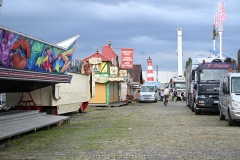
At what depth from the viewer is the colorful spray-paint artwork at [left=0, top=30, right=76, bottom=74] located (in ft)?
40.4

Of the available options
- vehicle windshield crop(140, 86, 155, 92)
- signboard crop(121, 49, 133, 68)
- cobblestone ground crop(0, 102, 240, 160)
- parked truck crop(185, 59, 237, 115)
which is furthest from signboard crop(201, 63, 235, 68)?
vehicle windshield crop(140, 86, 155, 92)

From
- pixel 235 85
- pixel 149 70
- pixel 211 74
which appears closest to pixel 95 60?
pixel 211 74

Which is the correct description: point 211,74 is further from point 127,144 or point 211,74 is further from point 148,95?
point 148,95

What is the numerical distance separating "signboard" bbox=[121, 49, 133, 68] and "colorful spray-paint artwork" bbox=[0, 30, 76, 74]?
2528 centimetres

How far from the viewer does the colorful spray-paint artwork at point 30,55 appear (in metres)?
12.3

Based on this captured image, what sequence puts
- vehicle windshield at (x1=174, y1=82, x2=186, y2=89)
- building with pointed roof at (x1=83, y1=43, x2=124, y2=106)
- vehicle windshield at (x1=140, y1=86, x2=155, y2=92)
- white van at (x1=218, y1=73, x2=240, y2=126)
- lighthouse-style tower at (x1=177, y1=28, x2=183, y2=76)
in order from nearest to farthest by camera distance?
1. white van at (x1=218, y1=73, x2=240, y2=126)
2. building with pointed roof at (x1=83, y1=43, x2=124, y2=106)
3. vehicle windshield at (x1=140, y1=86, x2=155, y2=92)
4. vehicle windshield at (x1=174, y1=82, x2=186, y2=89)
5. lighthouse-style tower at (x1=177, y1=28, x2=183, y2=76)

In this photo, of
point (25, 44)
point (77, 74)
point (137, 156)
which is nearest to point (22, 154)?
point (137, 156)

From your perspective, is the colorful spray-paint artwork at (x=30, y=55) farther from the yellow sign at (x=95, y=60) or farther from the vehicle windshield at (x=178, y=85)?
the vehicle windshield at (x=178, y=85)

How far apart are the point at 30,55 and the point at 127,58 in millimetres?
30568

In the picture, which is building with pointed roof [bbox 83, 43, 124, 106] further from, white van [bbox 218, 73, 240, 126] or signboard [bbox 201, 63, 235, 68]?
white van [bbox 218, 73, 240, 126]

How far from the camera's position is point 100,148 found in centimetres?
1092

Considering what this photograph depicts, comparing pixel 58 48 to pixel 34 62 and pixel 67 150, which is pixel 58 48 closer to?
pixel 34 62

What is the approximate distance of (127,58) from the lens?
147 ft

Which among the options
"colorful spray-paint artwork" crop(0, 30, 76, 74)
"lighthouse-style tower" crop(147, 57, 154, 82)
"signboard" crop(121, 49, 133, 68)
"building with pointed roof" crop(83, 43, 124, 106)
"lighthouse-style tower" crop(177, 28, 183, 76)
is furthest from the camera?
"lighthouse-style tower" crop(177, 28, 183, 76)
